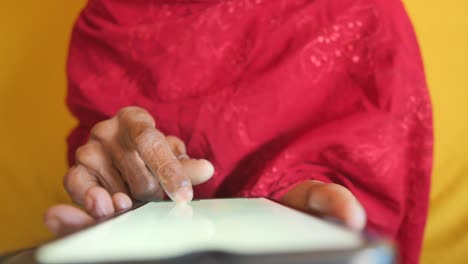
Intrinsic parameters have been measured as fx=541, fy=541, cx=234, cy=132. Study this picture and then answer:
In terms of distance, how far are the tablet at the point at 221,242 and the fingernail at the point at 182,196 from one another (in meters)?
0.07

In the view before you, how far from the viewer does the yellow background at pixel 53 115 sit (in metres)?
0.66

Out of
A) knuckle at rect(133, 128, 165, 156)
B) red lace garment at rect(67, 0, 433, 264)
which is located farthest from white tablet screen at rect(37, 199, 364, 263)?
red lace garment at rect(67, 0, 433, 264)

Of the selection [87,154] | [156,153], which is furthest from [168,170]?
[87,154]

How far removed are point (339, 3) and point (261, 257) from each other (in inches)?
16.1

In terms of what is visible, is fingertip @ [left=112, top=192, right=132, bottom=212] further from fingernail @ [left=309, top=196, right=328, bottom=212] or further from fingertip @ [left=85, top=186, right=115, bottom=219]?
fingernail @ [left=309, top=196, right=328, bottom=212]

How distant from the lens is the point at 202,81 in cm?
56

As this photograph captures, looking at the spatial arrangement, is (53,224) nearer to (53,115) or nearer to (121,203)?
(121,203)

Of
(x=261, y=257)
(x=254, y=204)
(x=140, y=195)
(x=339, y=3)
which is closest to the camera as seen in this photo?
(x=261, y=257)

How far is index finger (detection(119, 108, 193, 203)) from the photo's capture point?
359 millimetres

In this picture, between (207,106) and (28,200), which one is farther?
(28,200)

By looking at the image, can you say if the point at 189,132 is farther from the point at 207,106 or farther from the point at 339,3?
the point at 339,3

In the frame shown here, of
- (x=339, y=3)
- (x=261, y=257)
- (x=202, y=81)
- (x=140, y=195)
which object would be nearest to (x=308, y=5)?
(x=339, y=3)

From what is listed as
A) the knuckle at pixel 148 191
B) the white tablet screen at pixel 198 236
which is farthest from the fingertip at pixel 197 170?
the white tablet screen at pixel 198 236

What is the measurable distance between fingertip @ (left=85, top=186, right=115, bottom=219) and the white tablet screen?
0.21 ft
